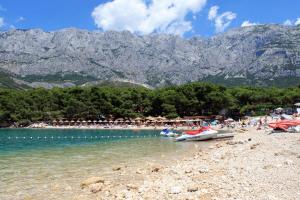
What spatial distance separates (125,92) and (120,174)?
102813mm

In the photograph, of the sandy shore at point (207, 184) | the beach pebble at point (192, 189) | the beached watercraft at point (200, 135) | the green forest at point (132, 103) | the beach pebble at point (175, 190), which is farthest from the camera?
the green forest at point (132, 103)

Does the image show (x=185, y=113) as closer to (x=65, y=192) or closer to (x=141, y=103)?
(x=141, y=103)

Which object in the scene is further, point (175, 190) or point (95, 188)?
point (95, 188)

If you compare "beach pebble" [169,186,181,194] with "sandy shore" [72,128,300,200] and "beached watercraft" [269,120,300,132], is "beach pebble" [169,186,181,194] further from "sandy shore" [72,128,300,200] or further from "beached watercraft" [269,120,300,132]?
"beached watercraft" [269,120,300,132]

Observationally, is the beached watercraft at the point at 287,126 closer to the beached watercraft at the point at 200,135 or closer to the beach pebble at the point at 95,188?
the beached watercraft at the point at 200,135

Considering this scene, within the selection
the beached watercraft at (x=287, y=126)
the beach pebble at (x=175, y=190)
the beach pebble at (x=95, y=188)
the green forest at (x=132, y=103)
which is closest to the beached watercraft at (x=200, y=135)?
the beached watercraft at (x=287, y=126)

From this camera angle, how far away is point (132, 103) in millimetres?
121562

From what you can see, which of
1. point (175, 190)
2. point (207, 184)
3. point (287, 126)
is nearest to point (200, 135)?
point (287, 126)

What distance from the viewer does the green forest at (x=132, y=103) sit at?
11631 cm

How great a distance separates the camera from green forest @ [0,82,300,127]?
382 feet

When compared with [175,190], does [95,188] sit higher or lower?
lower

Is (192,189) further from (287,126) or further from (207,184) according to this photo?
(287,126)

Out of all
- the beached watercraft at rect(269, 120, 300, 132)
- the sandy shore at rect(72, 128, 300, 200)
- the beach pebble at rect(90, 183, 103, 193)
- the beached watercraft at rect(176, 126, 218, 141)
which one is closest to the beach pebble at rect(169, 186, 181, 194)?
the sandy shore at rect(72, 128, 300, 200)

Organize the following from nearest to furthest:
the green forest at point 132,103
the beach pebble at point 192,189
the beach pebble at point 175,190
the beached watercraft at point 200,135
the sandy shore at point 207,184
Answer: the sandy shore at point 207,184
the beach pebble at point 192,189
the beach pebble at point 175,190
the beached watercraft at point 200,135
the green forest at point 132,103
